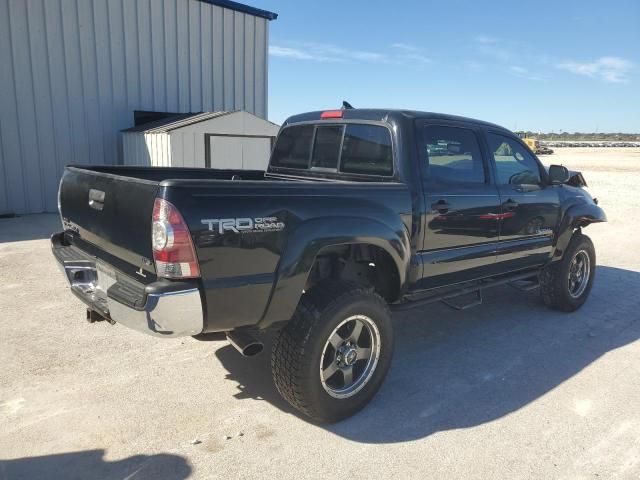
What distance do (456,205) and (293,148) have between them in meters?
1.58

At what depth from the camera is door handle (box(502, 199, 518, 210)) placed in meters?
4.32

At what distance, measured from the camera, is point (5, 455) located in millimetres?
2707

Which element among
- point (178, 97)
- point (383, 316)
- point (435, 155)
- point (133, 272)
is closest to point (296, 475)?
point (383, 316)

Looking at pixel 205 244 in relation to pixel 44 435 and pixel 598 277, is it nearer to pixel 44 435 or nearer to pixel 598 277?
pixel 44 435

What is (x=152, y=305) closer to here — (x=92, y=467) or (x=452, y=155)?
(x=92, y=467)

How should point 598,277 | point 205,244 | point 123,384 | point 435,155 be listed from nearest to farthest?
point 205,244 < point 123,384 < point 435,155 < point 598,277

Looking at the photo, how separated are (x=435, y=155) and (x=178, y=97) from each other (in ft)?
34.0

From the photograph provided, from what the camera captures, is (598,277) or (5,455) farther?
(598,277)

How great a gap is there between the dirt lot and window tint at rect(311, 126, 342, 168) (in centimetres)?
169

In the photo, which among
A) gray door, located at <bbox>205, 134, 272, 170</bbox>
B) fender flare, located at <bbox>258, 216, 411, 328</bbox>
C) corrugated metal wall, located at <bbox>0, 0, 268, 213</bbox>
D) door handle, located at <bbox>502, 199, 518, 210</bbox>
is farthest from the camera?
corrugated metal wall, located at <bbox>0, 0, 268, 213</bbox>

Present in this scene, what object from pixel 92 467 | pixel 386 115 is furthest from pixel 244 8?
pixel 92 467

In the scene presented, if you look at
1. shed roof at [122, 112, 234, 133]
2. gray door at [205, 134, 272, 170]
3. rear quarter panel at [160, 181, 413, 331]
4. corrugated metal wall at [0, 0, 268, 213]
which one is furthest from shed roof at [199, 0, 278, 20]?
rear quarter panel at [160, 181, 413, 331]

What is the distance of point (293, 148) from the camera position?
4.55 meters

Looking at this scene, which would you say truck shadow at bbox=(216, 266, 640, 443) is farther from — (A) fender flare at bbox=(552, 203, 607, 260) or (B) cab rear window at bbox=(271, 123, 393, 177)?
(B) cab rear window at bbox=(271, 123, 393, 177)
